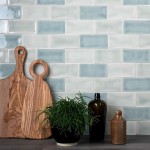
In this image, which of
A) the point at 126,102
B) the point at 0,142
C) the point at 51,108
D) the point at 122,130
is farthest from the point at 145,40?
the point at 0,142

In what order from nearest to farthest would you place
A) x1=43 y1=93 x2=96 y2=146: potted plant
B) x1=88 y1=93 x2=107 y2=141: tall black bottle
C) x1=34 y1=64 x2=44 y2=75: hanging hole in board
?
1. x1=43 y1=93 x2=96 y2=146: potted plant
2. x1=88 y1=93 x2=107 y2=141: tall black bottle
3. x1=34 y1=64 x2=44 y2=75: hanging hole in board

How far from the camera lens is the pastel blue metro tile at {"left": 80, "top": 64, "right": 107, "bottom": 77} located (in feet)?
5.08

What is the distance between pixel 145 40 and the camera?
1.56 meters

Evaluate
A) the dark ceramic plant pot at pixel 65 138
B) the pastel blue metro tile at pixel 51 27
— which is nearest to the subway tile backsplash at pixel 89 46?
the pastel blue metro tile at pixel 51 27

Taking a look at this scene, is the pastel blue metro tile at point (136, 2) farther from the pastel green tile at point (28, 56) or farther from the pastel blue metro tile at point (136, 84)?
the pastel green tile at point (28, 56)

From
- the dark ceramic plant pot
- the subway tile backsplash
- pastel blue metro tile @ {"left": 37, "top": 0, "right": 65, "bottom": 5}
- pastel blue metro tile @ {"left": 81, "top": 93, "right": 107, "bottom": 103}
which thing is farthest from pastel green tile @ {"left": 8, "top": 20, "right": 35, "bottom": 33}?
the dark ceramic plant pot

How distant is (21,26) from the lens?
5.07 ft

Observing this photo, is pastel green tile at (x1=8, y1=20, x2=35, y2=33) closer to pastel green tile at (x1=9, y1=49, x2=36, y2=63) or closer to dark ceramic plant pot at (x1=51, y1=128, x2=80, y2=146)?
pastel green tile at (x1=9, y1=49, x2=36, y2=63)

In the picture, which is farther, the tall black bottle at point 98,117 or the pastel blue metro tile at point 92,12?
the pastel blue metro tile at point 92,12

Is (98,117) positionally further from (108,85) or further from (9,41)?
(9,41)

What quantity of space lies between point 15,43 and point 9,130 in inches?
16.6

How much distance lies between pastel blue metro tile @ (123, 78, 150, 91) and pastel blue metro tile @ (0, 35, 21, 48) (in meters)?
0.57

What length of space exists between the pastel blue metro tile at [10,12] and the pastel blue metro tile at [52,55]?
0.69ft

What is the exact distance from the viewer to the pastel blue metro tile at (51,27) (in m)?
1.55
